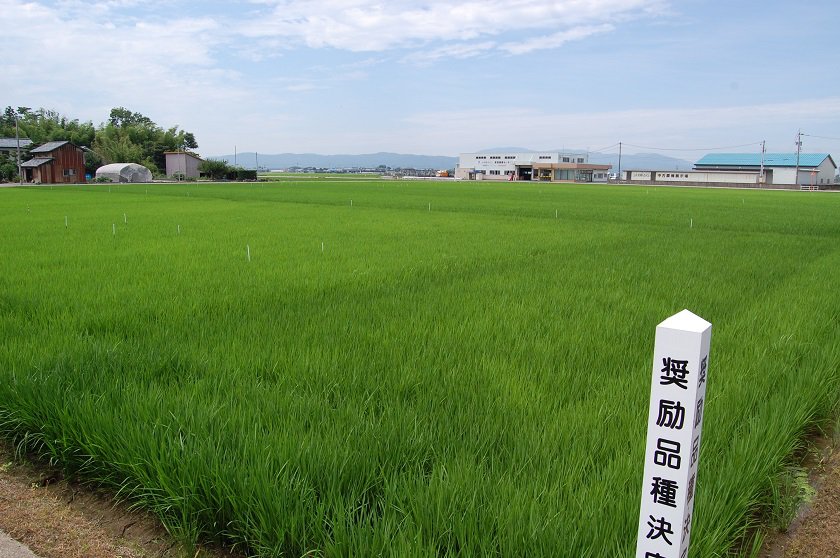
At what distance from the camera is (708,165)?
8319cm

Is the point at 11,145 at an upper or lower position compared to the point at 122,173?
upper

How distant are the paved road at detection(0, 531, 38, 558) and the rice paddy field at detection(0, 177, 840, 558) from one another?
426 millimetres

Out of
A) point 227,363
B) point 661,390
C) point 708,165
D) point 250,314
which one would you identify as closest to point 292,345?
point 227,363

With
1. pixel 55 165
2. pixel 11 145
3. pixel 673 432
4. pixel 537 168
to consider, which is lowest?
pixel 673 432

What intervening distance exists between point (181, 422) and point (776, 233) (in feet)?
51.5

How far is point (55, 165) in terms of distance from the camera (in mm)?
48938

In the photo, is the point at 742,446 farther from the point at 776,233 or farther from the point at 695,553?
the point at 776,233

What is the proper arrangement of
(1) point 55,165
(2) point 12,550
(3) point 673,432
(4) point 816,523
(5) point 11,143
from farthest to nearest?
(5) point 11,143, (1) point 55,165, (4) point 816,523, (2) point 12,550, (3) point 673,432

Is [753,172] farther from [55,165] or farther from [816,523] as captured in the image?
[816,523]

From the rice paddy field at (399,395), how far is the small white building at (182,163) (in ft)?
187

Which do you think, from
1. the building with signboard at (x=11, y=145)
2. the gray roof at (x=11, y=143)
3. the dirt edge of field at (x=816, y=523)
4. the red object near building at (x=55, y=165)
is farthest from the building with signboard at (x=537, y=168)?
the dirt edge of field at (x=816, y=523)

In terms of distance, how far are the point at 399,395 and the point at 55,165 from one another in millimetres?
54732

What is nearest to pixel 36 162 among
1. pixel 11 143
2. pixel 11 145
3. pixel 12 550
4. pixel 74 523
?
pixel 11 145

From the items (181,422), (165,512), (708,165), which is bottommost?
(165,512)
